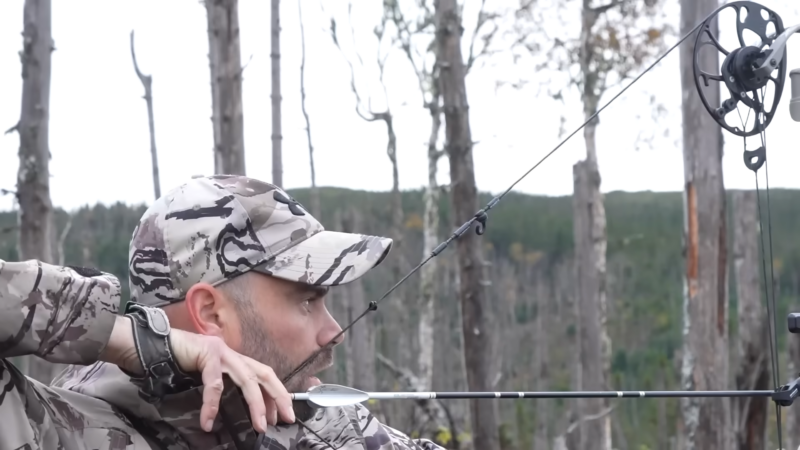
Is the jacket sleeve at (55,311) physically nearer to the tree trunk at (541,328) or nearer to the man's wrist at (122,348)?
the man's wrist at (122,348)

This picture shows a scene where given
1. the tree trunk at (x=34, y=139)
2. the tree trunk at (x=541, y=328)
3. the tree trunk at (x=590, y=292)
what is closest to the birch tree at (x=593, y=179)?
the tree trunk at (x=590, y=292)

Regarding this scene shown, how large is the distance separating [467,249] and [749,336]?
202 centimetres

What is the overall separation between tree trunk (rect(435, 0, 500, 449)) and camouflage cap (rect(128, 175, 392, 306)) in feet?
14.3

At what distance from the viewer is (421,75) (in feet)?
45.1

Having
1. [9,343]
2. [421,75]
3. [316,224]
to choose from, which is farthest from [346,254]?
[421,75]

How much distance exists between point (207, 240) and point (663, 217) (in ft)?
122

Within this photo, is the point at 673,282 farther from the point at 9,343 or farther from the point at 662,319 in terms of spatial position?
the point at 9,343

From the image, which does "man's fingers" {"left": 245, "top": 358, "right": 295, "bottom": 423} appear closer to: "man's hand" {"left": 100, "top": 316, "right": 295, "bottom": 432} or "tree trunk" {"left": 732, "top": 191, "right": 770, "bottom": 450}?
"man's hand" {"left": 100, "top": 316, "right": 295, "bottom": 432}

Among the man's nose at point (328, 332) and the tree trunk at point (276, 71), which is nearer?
the man's nose at point (328, 332)

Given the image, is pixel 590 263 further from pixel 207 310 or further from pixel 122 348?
pixel 122 348

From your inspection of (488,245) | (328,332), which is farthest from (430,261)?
(488,245)

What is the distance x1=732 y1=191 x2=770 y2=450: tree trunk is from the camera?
613cm

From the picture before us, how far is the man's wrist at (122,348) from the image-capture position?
138cm

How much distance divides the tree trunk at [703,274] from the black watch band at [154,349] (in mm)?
4503
